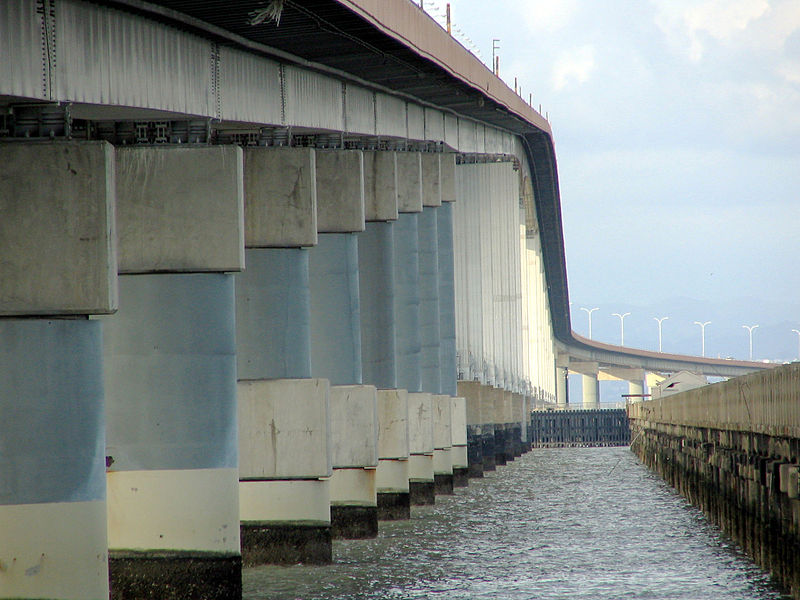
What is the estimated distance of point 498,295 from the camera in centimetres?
8550

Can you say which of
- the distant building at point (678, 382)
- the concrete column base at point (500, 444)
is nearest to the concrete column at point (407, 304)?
the concrete column base at point (500, 444)

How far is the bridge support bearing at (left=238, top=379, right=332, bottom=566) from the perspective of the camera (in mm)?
26828

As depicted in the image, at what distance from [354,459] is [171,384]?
11536 millimetres

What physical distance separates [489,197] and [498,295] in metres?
6.25

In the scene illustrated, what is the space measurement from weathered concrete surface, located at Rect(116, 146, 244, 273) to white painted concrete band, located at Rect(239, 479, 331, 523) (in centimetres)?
641

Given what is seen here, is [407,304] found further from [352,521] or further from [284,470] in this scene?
[284,470]

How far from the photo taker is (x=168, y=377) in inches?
849

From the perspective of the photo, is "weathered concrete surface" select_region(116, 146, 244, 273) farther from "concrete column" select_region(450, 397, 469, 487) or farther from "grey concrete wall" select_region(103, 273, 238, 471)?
"concrete column" select_region(450, 397, 469, 487)

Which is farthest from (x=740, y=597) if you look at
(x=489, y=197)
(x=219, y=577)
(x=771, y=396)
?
(x=489, y=197)

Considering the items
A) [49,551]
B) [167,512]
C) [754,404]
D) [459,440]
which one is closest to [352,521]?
[754,404]

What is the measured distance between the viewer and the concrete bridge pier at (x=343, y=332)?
32.2 m

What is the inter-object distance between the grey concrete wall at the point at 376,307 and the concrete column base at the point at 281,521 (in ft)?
40.2

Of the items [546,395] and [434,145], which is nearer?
[434,145]

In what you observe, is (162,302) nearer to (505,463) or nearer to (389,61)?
(389,61)
